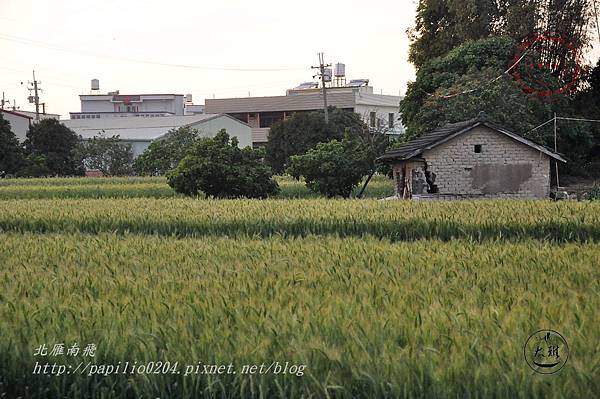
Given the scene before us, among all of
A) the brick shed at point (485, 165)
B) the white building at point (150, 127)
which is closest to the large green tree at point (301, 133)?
the white building at point (150, 127)

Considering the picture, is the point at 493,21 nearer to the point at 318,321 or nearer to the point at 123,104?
the point at 318,321

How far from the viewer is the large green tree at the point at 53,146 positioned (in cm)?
6762

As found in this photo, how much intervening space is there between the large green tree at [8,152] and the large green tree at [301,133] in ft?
65.5

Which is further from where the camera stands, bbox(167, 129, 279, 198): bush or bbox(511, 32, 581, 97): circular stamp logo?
bbox(511, 32, 581, 97): circular stamp logo

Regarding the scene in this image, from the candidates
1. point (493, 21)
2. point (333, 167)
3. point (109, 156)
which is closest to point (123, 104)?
point (109, 156)

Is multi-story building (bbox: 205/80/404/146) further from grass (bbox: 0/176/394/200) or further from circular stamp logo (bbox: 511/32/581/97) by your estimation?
grass (bbox: 0/176/394/200)

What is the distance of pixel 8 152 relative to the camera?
206 feet

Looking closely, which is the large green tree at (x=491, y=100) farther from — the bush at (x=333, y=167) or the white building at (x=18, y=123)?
the white building at (x=18, y=123)

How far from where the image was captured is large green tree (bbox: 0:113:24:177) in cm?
6231

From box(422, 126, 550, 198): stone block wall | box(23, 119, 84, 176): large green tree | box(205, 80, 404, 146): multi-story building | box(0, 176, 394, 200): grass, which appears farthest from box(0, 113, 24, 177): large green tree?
box(422, 126, 550, 198): stone block wall

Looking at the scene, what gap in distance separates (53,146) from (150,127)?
16.3 meters

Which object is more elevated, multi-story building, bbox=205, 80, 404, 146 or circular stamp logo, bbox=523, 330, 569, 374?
multi-story building, bbox=205, 80, 404, 146

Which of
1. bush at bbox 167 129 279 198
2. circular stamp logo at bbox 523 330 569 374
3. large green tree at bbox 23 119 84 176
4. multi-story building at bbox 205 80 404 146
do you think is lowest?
circular stamp logo at bbox 523 330 569 374

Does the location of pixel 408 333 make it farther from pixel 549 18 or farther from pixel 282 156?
pixel 282 156
